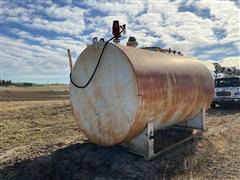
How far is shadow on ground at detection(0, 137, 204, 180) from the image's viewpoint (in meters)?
5.11

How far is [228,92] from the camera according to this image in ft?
49.4

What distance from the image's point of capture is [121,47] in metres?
5.58

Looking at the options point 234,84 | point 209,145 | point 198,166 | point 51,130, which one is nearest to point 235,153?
point 209,145

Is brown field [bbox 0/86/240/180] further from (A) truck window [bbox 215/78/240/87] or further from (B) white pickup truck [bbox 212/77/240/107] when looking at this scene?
(A) truck window [bbox 215/78/240/87]

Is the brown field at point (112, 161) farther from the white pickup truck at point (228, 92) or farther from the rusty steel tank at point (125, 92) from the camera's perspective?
the white pickup truck at point (228, 92)

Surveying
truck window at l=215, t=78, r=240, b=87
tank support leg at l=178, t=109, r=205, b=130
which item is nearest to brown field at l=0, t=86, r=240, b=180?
tank support leg at l=178, t=109, r=205, b=130

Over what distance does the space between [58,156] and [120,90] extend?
2.01 meters

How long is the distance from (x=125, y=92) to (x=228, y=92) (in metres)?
11.3

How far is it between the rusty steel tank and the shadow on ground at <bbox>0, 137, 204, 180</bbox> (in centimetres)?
36

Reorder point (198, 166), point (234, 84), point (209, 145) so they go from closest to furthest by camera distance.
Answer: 1. point (198, 166)
2. point (209, 145)
3. point (234, 84)

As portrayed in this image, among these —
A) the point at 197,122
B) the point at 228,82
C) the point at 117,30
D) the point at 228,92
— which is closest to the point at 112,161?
the point at 117,30

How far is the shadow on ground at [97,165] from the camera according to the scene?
16.8ft

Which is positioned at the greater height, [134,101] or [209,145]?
[134,101]

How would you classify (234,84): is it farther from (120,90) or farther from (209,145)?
(120,90)
